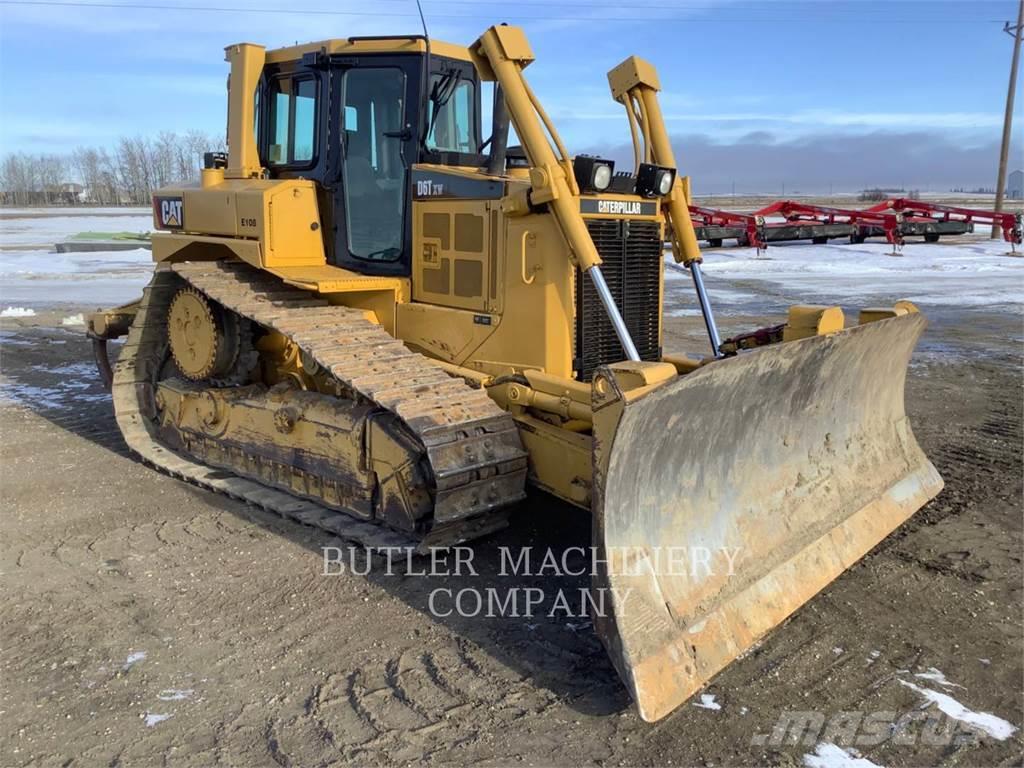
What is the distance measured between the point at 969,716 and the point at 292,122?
540cm

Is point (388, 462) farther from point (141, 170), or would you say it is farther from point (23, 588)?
point (141, 170)

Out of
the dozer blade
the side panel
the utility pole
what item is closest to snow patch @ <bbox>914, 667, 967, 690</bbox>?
the dozer blade

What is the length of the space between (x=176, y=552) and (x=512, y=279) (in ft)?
8.23

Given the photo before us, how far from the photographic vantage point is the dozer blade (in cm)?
349

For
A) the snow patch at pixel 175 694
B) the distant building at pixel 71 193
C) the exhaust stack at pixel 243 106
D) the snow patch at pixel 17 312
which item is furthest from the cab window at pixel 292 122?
the distant building at pixel 71 193

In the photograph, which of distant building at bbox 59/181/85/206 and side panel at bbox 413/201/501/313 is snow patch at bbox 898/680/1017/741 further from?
distant building at bbox 59/181/85/206

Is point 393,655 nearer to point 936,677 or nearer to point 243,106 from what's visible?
point 936,677

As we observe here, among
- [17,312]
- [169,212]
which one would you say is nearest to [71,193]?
[17,312]

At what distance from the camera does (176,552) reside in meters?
4.93

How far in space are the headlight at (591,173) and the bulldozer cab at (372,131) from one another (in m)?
1.02

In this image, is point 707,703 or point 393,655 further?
point 393,655

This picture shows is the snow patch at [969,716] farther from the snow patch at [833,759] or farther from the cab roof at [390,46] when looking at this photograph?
the cab roof at [390,46]

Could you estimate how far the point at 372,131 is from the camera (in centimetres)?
571

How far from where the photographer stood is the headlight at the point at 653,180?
5422 millimetres
